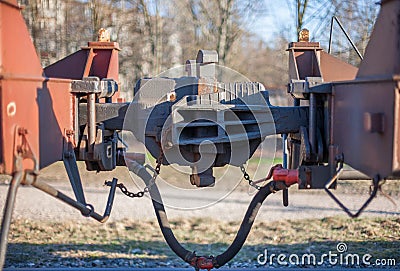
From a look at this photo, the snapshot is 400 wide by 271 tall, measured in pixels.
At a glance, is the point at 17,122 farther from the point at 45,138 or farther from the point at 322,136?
the point at 322,136

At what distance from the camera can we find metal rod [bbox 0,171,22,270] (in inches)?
105

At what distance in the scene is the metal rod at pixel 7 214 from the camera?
105 inches

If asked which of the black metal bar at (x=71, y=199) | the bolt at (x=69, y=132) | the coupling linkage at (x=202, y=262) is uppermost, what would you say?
the bolt at (x=69, y=132)

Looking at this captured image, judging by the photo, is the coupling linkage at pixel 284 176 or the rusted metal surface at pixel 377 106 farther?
the coupling linkage at pixel 284 176

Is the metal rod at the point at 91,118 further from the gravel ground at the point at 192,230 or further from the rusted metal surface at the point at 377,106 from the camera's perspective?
the gravel ground at the point at 192,230

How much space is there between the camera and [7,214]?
2.71m

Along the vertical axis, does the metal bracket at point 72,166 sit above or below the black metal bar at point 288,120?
below

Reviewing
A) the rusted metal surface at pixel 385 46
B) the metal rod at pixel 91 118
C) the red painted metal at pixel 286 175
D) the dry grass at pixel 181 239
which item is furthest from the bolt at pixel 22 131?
the dry grass at pixel 181 239

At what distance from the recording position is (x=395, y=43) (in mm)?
2719

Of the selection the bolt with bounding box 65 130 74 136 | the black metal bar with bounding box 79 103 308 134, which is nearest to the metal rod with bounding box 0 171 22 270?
the bolt with bounding box 65 130 74 136

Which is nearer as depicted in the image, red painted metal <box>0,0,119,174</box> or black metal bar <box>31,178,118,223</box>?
red painted metal <box>0,0,119,174</box>

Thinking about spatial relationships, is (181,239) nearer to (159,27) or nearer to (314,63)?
(314,63)

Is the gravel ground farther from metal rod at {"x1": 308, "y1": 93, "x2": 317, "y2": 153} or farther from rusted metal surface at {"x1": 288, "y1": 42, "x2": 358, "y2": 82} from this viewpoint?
metal rod at {"x1": 308, "y1": 93, "x2": 317, "y2": 153}

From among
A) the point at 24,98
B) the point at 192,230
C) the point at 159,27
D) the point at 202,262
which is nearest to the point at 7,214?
the point at 24,98
